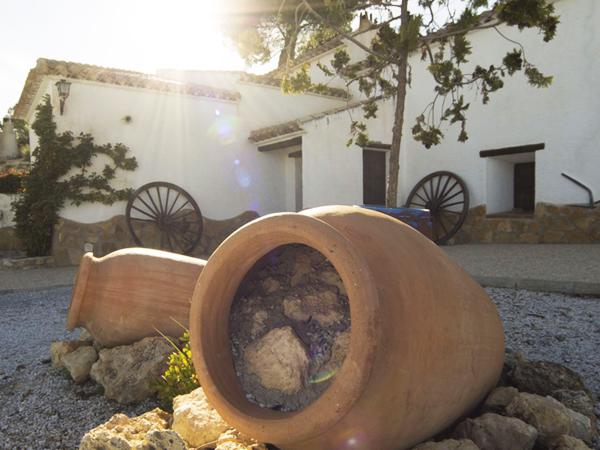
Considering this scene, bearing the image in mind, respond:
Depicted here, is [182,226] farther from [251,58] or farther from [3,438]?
[3,438]

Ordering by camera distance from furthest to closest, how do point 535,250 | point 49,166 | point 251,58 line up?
point 49,166
point 535,250
point 251,58

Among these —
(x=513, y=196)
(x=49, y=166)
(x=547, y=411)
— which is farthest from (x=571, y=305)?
(x=49, y=166)

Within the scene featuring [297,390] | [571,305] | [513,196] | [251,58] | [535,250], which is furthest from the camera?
[513,196]

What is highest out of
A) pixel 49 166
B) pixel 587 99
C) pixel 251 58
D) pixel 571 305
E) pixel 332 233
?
pixel 251 58

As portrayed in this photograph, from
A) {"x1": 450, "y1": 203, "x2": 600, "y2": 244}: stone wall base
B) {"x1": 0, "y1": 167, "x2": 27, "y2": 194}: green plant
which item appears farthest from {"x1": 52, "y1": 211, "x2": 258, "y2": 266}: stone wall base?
{"x1": 450, "y1": 203, "x2": 600, "y2": 244}: stone wall base

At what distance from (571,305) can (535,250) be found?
8.90 feet

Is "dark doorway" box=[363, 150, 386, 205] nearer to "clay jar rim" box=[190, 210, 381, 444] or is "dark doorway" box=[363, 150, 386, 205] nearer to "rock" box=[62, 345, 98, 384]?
"rock" box=[62, 345, 98, 384]

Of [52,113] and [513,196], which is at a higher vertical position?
[52,113]

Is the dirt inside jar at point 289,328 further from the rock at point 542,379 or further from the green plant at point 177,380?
the rock at point 542,379

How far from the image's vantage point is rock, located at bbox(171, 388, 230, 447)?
1.34m

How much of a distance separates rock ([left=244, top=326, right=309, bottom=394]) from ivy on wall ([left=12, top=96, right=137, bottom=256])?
6.48m

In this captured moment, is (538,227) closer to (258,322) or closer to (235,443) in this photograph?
(258,322)

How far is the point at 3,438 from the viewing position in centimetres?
166

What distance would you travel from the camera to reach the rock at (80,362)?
83.9 inches
